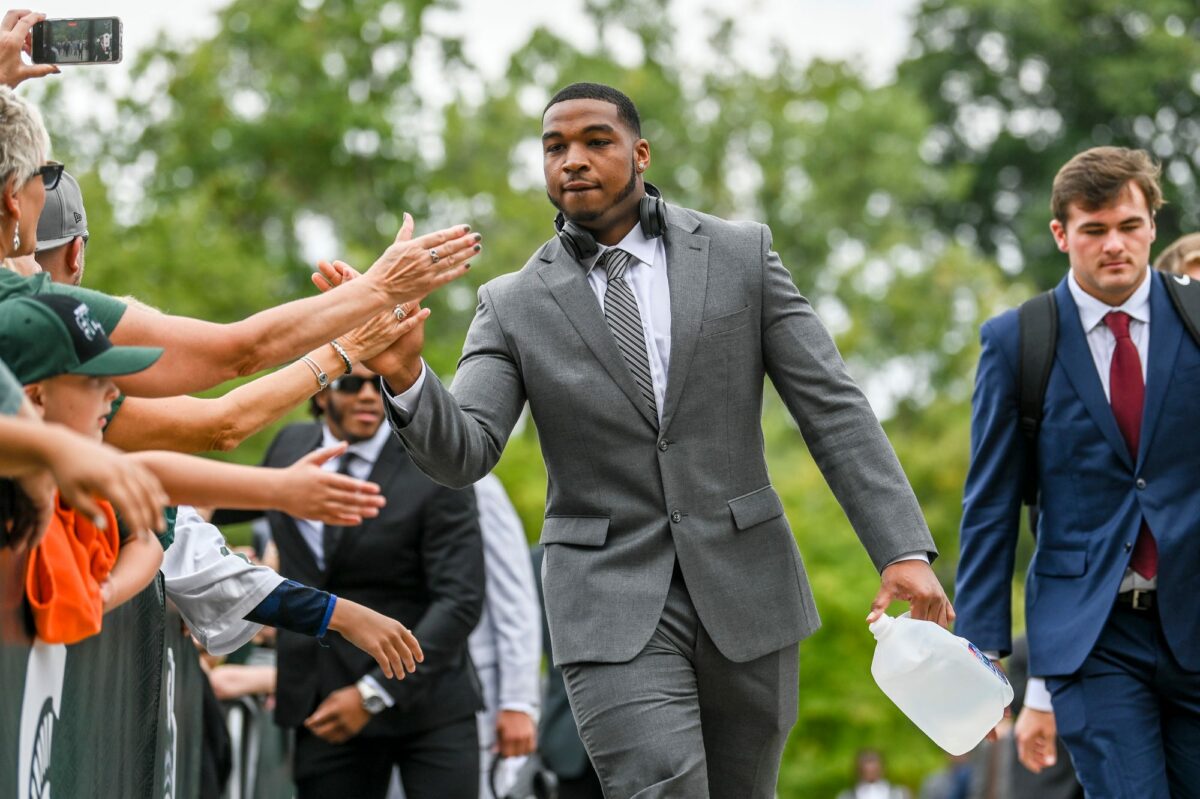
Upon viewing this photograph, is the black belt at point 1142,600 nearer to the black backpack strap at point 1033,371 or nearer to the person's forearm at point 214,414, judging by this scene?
the black backpack strap at point 1033,371

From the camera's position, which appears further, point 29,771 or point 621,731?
point 621,731

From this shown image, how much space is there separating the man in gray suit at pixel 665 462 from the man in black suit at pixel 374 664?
216cm

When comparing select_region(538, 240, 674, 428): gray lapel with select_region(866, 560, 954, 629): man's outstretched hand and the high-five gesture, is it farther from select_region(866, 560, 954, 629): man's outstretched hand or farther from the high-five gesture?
select_region(866, 560, 954, 629): man's outstretched hand

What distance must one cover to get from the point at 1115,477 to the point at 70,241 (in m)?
3.30

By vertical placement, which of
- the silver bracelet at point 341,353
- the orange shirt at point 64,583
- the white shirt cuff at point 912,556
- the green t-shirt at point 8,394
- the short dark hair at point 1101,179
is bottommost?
the white shirt cuff at point 912,556

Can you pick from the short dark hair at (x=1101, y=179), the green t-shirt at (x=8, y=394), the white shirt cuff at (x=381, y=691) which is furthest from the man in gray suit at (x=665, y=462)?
the white shirt cuff at (x=381, y=691)

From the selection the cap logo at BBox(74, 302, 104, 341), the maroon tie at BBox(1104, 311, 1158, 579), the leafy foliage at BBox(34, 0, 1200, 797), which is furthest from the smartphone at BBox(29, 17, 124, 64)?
the leafy foliage at BBox(34, 0, 1200, 797)

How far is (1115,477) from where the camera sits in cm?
620

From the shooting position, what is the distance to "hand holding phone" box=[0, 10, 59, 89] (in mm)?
5652

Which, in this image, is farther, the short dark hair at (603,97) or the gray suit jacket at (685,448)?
the short dark hair at (603,97)

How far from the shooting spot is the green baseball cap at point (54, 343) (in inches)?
146

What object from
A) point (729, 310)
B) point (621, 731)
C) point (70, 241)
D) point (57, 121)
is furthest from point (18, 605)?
point (57, 121)

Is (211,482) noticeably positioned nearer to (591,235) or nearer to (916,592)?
(591,235)

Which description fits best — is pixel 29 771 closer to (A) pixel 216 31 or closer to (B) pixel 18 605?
(B) pixel 18 605
